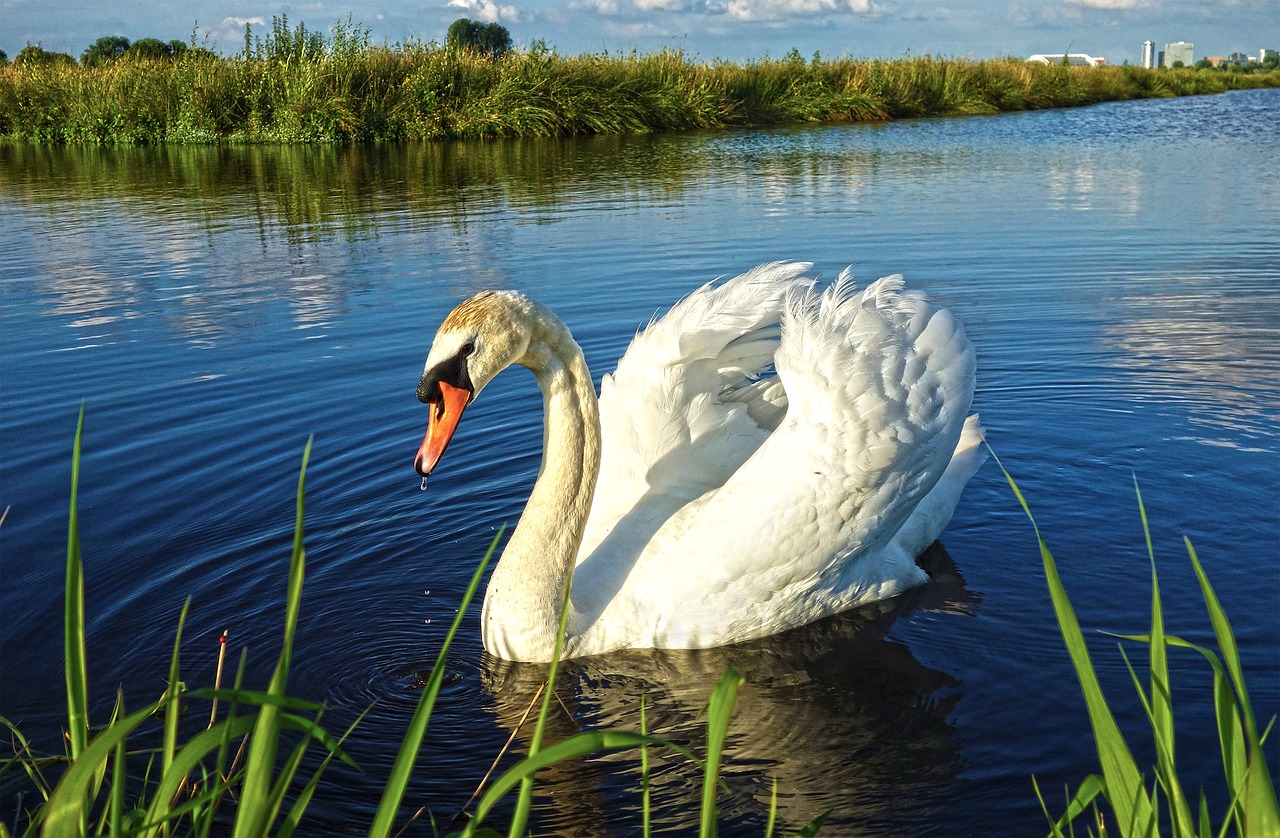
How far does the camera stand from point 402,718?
13.0 feet

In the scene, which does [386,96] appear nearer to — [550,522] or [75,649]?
[550,522]

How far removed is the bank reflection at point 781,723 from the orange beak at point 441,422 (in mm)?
903

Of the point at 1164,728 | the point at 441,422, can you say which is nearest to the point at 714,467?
the point at 441,422

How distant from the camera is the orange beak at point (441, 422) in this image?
3.77 m

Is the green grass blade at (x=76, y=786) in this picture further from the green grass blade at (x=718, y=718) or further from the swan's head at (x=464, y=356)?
the swan's head at (x=464, y=356)

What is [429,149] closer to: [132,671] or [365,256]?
[365,256]

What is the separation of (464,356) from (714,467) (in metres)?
1.27

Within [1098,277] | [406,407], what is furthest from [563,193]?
[406,407]

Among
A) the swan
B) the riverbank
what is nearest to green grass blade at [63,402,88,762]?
the swan

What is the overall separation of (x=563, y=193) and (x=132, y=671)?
12.6m

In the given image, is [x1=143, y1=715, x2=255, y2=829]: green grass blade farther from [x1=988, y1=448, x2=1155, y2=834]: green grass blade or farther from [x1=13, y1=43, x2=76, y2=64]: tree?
[x1=13, y1=43, x2=76, y2=64]: tree

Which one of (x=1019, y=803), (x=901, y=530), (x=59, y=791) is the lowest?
(x=1019, y=803)

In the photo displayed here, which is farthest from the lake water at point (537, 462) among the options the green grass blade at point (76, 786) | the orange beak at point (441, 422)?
the green grass blade at point (76, 786)

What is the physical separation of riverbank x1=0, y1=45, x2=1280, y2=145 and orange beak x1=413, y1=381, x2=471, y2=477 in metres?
23.4
